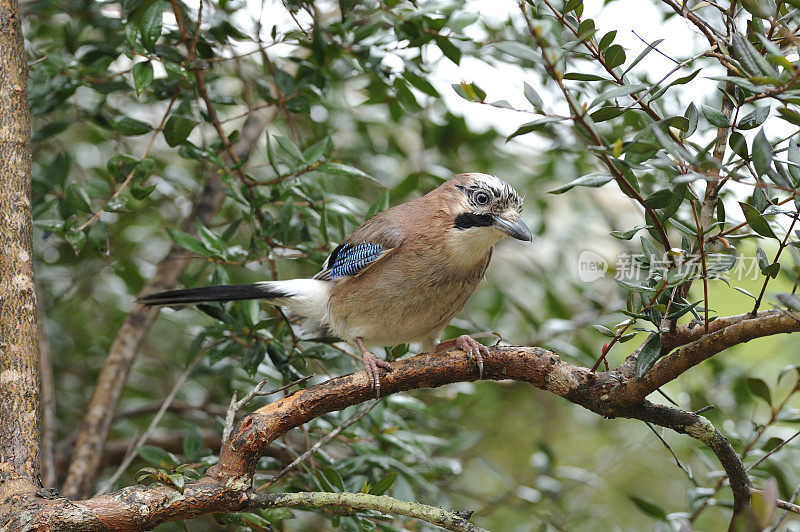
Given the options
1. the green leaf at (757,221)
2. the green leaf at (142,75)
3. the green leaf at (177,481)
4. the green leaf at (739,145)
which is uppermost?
the green leaf at (739,145)

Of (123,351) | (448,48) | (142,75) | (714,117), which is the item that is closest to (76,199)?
(142,75)

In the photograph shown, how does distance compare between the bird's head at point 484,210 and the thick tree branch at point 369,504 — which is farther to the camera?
the bird's head at point 484,210

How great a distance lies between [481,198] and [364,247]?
0.59 metres

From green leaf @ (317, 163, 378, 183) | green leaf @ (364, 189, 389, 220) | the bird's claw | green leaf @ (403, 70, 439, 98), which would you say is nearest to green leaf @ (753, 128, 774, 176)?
the bird's claw

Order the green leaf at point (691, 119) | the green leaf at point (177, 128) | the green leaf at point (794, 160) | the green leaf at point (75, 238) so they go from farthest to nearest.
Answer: the green leaf at point (177, 128) → the green leaf at point (75, 238) → the green leaf at point (691, 119) → the green leaf at point (794, 160)

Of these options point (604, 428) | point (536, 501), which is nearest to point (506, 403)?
point (604, 428)

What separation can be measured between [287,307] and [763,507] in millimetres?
2571

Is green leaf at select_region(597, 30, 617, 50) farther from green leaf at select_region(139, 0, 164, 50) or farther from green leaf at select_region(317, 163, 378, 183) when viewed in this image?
green leaf at select_region(139, 0, 164, 50)

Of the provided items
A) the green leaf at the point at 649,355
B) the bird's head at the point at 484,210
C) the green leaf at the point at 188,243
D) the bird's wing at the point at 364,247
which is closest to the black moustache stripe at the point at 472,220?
the bird's head at the point at 484,210

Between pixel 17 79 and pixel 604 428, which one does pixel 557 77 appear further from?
pixel 604 428

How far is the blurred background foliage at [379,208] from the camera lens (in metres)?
2.15

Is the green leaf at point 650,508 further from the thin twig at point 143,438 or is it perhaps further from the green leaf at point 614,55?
the thin twig at point 143,438

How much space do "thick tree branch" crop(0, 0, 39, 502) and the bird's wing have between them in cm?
132

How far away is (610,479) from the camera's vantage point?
19.9 ft
